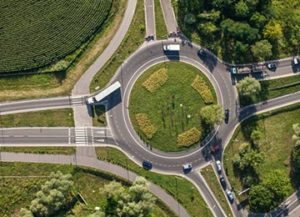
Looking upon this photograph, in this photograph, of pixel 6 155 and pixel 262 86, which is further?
pixel 262 86

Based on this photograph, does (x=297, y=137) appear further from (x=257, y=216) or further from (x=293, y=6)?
(x=293, y=6)

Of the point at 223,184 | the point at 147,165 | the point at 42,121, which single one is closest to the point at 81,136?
the point at 42,121

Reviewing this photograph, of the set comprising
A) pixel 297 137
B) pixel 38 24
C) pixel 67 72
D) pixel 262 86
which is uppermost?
→ pixel 38 24

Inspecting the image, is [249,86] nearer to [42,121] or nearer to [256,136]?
[256,136]

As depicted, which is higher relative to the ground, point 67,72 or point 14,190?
point 67,72

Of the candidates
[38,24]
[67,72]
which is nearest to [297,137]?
[67,72]
